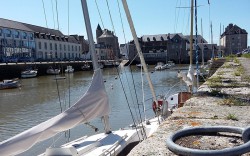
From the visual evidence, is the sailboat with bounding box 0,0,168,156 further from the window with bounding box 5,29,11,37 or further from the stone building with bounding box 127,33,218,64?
the stone building with bounding box 127,33,218,64

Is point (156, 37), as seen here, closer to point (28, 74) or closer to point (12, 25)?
point (12, 25)

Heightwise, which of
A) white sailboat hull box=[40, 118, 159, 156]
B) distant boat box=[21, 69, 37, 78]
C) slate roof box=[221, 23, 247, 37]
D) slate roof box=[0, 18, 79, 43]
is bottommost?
distant boat box=[21, 69, 37, 78]

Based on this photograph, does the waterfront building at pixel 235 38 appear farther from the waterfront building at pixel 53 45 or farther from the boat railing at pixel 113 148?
the boat railing at pixel 113 148

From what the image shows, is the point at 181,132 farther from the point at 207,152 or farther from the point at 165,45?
the point at 165,45

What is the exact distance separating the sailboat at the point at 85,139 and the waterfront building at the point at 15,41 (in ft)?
220

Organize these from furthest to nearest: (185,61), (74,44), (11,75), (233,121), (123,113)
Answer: (185,61) → (74,44) → (11,75) → (123,113) → (233,121)

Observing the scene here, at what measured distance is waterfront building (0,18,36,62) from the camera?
2908 inches

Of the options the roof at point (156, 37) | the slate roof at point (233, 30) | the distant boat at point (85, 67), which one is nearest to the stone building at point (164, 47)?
the roof at point (156, 37)

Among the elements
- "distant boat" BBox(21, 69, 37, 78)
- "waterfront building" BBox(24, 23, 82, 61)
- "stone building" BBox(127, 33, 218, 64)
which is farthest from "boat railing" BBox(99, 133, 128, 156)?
"stone building" BBox(127, 33, 218, 64)

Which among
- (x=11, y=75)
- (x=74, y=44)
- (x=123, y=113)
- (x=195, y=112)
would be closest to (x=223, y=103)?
(x=195, y=112)

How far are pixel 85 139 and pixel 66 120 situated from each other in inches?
105

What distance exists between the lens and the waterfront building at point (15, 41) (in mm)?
73875

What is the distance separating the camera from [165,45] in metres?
132

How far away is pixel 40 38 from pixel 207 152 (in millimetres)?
91396
